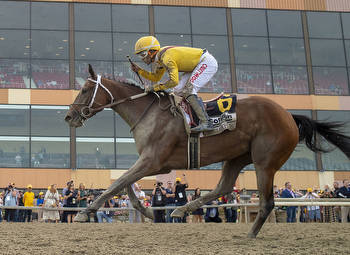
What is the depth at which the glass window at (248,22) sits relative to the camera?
37.8m

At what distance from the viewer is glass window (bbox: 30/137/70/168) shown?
33.1 metres

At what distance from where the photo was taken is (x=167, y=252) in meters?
6.26

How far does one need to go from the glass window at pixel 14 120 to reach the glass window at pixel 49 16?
601cm

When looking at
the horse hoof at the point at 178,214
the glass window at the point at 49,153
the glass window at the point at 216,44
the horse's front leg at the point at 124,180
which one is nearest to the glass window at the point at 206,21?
the glass window at the point at 216,44

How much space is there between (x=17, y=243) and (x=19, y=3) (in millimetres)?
31434

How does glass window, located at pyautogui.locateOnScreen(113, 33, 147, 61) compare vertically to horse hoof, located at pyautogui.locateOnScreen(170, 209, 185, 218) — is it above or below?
above

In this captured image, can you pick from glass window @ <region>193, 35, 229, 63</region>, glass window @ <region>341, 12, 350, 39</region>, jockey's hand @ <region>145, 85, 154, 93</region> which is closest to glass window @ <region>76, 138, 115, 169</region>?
glass window @ <region>193, 35, 229, 63</region>

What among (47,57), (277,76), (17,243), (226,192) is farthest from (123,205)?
(277,76)

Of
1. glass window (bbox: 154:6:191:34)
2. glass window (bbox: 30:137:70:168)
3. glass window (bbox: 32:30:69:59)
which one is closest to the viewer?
glass window (bbox: 30:137:70:168)

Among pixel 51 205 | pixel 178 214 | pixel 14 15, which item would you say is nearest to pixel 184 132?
pixel 178 214

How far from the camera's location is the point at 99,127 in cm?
3453

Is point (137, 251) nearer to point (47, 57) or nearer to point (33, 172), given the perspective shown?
point (33, 172)

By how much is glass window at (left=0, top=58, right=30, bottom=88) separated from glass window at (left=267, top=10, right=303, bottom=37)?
1754 centimetres

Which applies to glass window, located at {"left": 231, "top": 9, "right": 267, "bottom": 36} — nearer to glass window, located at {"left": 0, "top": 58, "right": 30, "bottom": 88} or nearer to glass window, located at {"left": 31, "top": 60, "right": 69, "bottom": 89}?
glass window, located at {"left": 31, "top": 60, "right": 69, "bottom": 89}
